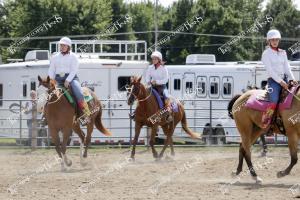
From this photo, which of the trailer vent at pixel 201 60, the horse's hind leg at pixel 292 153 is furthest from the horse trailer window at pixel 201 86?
the horse's hind leg at pixel 292 153

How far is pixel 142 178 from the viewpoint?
13.0 m

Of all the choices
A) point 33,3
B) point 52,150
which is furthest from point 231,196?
point 33,3

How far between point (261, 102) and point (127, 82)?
11.3 meters

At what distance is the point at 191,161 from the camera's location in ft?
54.1

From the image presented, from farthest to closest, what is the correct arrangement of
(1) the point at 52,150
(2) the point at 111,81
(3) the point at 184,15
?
1. (3) the point at 184,15
2. (2) the point at 111,81
3. (1) the point at 52,150

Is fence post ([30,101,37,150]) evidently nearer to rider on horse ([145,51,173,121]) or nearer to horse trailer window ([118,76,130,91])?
horse trailer window ([118,76,130,91])

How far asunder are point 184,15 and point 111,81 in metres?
34.4

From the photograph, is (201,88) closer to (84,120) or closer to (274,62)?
(84,120)

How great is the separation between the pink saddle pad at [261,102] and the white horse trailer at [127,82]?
357 inches

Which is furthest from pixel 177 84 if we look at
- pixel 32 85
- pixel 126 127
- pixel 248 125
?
pixel 248 125

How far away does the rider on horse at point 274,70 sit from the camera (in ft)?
40.7

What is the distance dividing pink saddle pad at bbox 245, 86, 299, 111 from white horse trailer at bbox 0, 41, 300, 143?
9074 millimetres

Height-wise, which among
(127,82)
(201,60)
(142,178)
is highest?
(201,60)

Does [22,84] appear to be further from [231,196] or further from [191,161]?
[231,196]
